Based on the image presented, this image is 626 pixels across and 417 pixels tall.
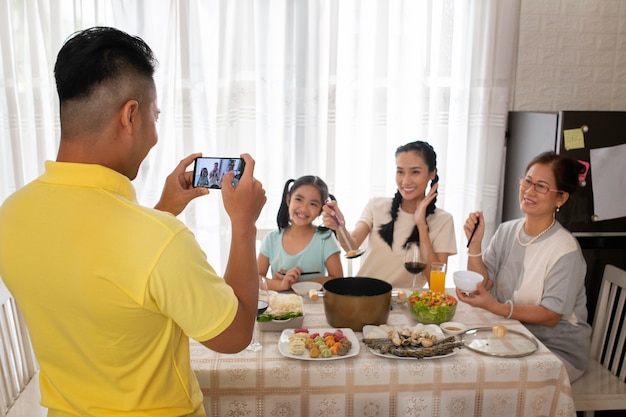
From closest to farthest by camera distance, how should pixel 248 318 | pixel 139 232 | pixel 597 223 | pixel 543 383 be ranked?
pixel 139 232, pixel 248 318, pixel 543 383, pixel 597 223

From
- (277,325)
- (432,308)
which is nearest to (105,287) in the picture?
(277,325)

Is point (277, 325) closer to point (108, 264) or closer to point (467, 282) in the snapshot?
point (467, 282)

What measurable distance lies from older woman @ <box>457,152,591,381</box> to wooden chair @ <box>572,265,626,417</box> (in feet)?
0.25

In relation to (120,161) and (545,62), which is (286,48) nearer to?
(545,62)

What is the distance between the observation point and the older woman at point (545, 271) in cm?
194

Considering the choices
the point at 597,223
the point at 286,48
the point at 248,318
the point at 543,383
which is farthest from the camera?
the point at 286,48

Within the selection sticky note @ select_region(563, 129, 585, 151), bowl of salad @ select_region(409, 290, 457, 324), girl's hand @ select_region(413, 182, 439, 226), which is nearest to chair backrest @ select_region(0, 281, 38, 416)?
bowl of salad @ select_region(409, 290, 457, 324)

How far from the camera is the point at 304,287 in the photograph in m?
2.12

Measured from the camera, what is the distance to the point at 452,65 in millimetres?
3129

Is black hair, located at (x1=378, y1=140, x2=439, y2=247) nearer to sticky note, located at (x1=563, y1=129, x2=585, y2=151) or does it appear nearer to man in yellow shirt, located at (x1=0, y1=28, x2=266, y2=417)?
sticky note, located at (x1=563, y1=129, x2=585, y2=151)

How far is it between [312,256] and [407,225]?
18.3 inches

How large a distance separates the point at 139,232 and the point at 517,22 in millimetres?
2795

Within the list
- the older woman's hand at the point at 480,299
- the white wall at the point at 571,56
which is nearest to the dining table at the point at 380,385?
the older woman's hand at the point at 480,299

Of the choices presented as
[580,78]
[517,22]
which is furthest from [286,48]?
[580,78]
